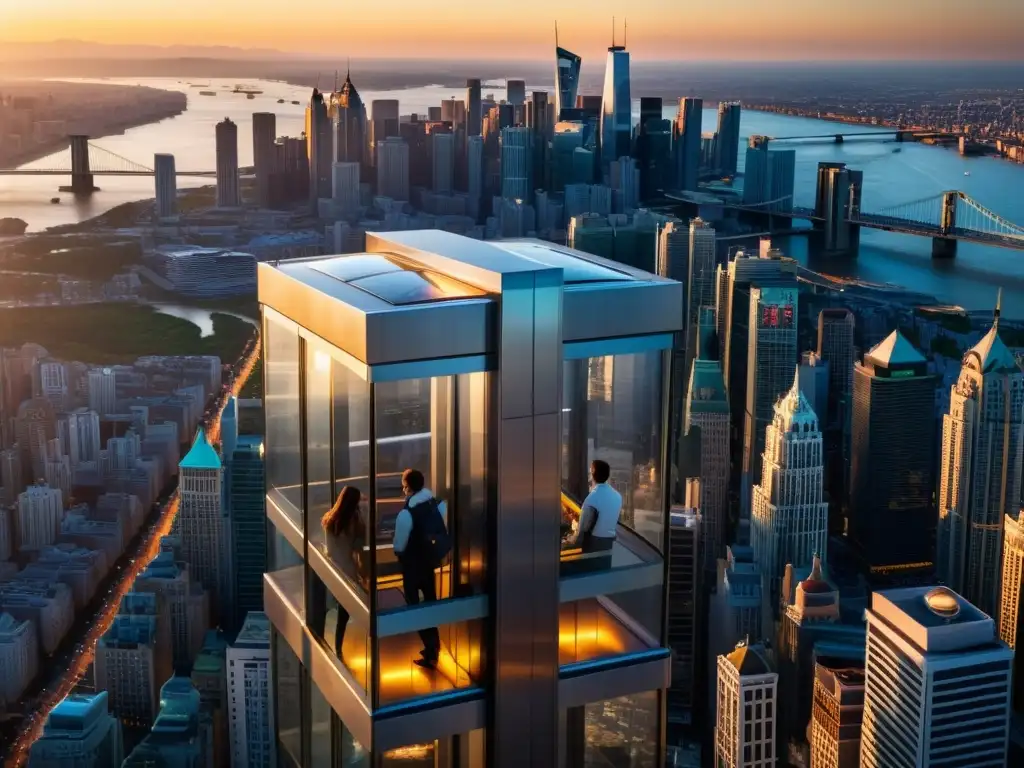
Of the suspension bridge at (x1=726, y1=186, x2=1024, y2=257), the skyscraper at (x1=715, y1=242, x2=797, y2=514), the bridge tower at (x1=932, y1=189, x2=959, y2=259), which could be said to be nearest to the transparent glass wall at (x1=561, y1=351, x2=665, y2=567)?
the suspension bridge at (x1=726, y1=186, x2=1024, y2=257)

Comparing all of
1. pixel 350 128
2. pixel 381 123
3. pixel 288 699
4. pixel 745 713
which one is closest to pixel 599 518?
pixel 288 699

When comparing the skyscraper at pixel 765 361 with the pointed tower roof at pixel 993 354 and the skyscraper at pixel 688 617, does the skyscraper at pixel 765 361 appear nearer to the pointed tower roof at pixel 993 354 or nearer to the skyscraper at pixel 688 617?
the pointed tower roof at pixel 993 354

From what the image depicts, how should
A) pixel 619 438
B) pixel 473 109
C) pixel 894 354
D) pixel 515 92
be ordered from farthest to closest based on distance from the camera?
pixel 473 109
pixel 894 354
pixel 515 92
pixel 619 438

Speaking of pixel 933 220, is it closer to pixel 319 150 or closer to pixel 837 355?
pixel 837 355

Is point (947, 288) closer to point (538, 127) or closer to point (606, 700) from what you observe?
point (538, 127)

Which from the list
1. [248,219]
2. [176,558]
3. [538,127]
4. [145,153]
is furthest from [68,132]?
[538,127]

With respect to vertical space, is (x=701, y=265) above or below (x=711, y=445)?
above
